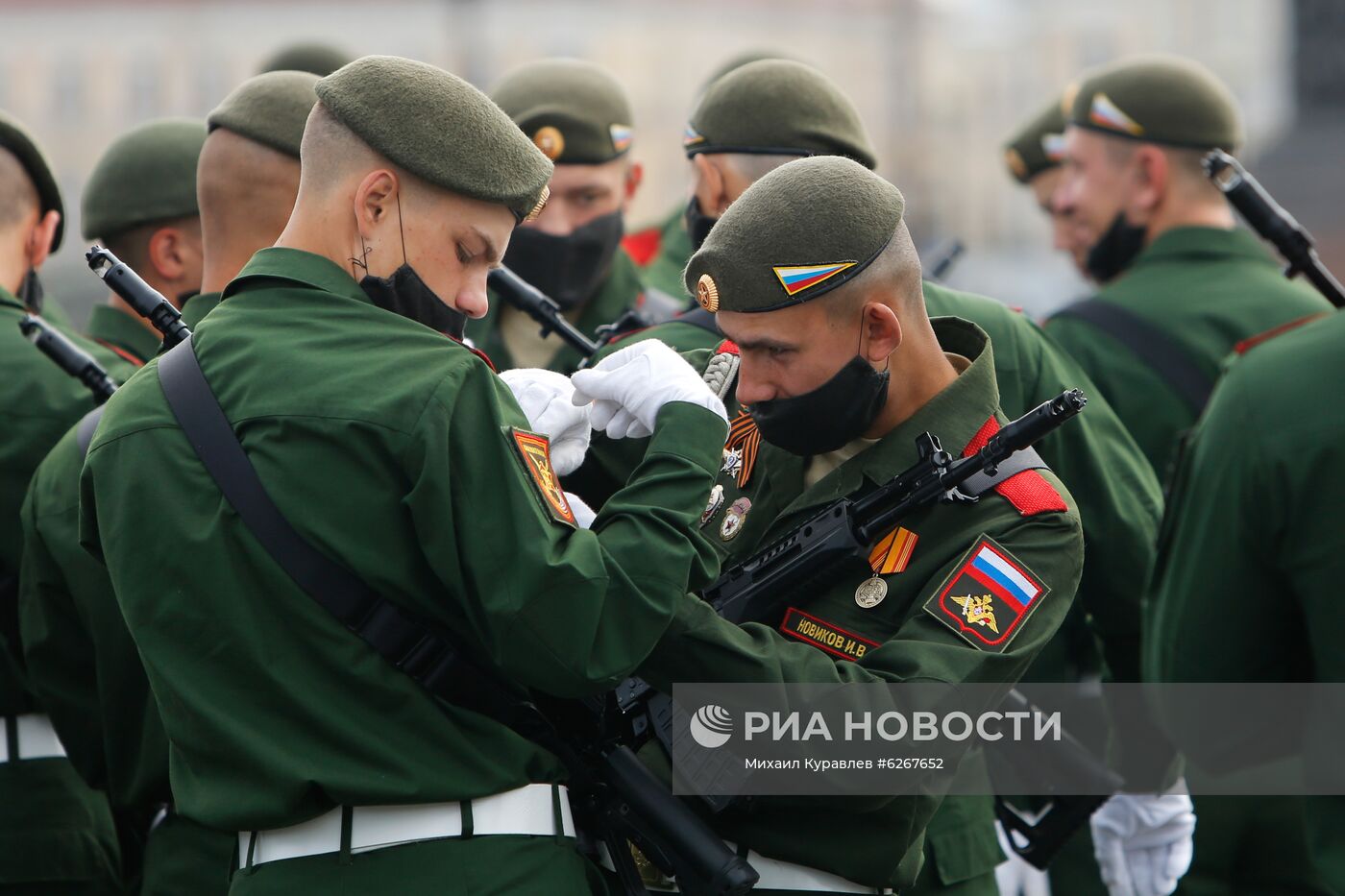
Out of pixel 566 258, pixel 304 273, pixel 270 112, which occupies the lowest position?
pixel 566 258

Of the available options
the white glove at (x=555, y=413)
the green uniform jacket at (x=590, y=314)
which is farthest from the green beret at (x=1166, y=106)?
the white glove at (x=555, y=413)

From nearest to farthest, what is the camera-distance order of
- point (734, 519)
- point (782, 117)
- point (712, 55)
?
point (734, 519) < point (782, 117) < point (712, 55)

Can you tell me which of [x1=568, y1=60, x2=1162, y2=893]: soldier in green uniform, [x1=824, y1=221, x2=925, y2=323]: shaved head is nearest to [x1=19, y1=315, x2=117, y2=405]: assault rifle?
[x1=568, y1=60, x2=1162, y2=893]: soldier in green uniform

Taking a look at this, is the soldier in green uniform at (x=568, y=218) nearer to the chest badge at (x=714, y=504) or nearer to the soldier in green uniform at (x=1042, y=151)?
the chest badge at (x=714, y=504)

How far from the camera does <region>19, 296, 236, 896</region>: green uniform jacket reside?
12.8 ft

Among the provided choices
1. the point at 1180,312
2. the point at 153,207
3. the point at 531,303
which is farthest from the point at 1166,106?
the point at 153,207

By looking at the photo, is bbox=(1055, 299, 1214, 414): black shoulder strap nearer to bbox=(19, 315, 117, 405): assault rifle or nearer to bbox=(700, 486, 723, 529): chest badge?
bbox=(700, 486, 723, 529): chest badge

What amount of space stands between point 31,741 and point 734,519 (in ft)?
6.19

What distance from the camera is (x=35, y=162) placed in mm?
4832

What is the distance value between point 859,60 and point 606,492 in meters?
68.6

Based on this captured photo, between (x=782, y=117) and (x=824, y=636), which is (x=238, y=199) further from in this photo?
(x=824, y=636)

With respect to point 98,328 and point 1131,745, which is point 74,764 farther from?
point 1131,745

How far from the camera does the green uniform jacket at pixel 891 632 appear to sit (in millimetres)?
3221

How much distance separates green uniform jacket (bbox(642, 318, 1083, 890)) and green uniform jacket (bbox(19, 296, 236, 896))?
1.21 metres
